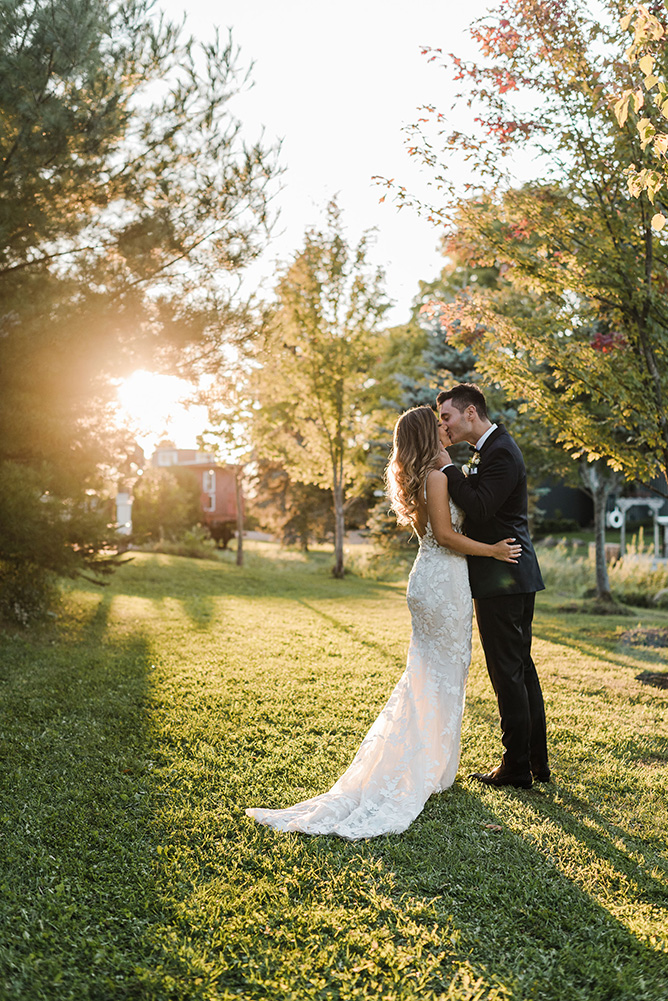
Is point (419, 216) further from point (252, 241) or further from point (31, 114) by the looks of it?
→ point (31, 114)

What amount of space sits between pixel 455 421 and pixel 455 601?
103 cm

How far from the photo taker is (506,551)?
4.00m

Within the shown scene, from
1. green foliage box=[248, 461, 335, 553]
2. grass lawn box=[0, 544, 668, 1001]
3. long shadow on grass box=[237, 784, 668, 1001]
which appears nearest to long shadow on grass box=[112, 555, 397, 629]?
grass lawn box=[0, 544, 668, 1001]

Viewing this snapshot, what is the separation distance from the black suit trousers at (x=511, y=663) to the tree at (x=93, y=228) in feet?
15.7

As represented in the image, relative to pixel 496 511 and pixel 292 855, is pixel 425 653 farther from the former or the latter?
pixel 292 855

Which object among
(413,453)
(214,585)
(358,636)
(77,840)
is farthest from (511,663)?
(214,585)

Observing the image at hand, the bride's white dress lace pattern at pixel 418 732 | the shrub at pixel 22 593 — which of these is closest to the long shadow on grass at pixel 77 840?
the bride's white dress lace pattern at pixel 418 732

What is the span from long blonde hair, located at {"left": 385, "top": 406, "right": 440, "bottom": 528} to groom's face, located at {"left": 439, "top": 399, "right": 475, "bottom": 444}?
202mm

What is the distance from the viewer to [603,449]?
6938 mm

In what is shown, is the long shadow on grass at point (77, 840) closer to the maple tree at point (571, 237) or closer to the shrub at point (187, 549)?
the maple tree at point (571, 237)

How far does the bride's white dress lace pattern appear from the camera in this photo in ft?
11.9

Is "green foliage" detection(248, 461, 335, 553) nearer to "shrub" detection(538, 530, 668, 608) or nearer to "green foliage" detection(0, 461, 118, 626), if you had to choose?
"shrub" detection(538, 530, 668, 608)

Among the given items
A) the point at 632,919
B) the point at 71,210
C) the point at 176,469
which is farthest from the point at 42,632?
the point at 176,469

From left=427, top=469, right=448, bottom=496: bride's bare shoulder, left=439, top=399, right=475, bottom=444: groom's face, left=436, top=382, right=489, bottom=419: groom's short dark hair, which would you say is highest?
left=436, top=382, right=489, bottom=419: groom's short dark hair
